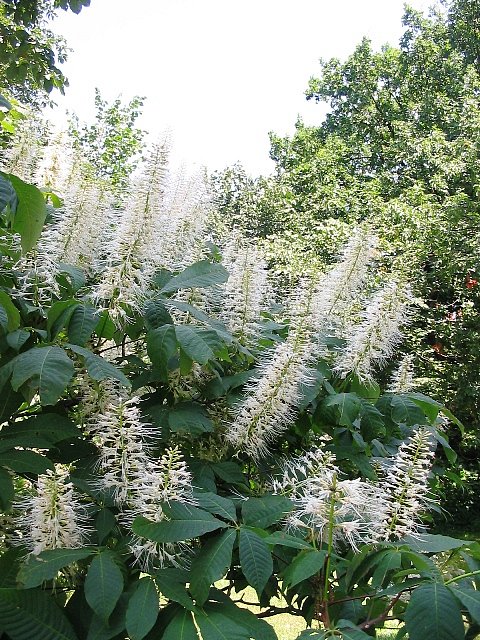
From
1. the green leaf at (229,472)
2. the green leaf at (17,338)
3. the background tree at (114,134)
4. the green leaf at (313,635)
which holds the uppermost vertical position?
the background tree at (114,134)

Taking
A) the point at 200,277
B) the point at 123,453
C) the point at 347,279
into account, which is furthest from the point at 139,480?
the point at 347,279

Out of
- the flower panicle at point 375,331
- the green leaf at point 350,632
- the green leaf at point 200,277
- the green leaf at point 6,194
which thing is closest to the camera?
the green leaf at point 6,194

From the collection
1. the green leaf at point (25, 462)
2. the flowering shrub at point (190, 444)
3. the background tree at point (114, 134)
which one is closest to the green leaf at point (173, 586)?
the flowering shrub at point (190, 444)

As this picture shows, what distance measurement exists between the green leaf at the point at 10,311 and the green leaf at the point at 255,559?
2.68ft

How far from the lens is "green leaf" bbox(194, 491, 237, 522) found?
150 centimetres

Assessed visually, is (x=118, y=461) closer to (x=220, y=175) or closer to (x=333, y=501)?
(x=333, y=501)

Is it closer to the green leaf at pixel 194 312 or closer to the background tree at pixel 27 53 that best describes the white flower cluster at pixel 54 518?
the green leaf at pixel 194 312

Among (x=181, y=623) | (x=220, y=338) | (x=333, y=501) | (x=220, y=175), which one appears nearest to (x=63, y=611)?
(x=181, y=623)

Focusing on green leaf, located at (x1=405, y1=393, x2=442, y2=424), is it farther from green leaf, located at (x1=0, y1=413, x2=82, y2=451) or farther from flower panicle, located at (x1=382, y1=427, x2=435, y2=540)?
green leaf, located at (x1=0, y1=413, x2=82, y2=451)

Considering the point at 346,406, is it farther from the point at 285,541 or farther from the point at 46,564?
the point at 46,564

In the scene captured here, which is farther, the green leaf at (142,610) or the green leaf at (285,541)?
the green leaf at (285,541)

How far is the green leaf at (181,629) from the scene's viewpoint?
4.21 feet

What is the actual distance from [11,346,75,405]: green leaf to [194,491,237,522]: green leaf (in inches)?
16.4

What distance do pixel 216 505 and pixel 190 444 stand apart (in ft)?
1.88
